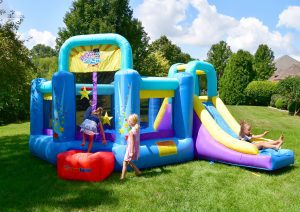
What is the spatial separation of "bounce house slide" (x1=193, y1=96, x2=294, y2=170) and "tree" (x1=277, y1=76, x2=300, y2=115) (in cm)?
1362

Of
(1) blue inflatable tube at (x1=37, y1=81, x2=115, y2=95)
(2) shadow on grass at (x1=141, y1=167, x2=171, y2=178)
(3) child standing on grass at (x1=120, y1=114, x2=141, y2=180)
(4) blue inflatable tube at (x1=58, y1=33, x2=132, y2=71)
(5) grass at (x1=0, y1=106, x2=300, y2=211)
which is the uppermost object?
(4) blue inflatable tube at (x1=58, y1=33, x2=132, y2=71)

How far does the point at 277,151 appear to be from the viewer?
709 cm

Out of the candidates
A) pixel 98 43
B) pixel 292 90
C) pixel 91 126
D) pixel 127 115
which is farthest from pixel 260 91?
pixel 91 126

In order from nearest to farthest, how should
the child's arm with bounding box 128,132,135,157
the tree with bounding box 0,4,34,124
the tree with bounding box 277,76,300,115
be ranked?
the child's arm with bounding box 128,132,135,157 → the tree with bounding box 0,4,34,124 → the tree with bounding box 277,76,300,115

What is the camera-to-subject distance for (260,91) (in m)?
29.3

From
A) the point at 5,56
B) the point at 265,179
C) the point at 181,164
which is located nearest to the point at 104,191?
Answer: the point at 181,164

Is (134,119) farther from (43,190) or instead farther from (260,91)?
(260,91)

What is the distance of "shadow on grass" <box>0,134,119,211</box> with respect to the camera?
5.11m

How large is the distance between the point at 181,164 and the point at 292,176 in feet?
7.48

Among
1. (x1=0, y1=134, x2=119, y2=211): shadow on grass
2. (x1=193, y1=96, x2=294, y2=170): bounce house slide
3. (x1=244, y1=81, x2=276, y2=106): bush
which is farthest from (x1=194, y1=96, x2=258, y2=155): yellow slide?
(x1=244, y1=81, x2=276, y2=106): bush

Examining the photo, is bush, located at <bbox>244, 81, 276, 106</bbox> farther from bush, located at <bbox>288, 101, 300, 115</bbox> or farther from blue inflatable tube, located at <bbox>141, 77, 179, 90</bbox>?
blue inflatable tube, located at <bbox>141, 77, 179, 90</bbox>

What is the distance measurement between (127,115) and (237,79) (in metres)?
25.5

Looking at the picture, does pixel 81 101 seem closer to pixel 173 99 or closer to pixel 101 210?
pixel 173 99

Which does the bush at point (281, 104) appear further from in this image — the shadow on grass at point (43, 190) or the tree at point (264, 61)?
the shadow on grass at point (43, 190)
